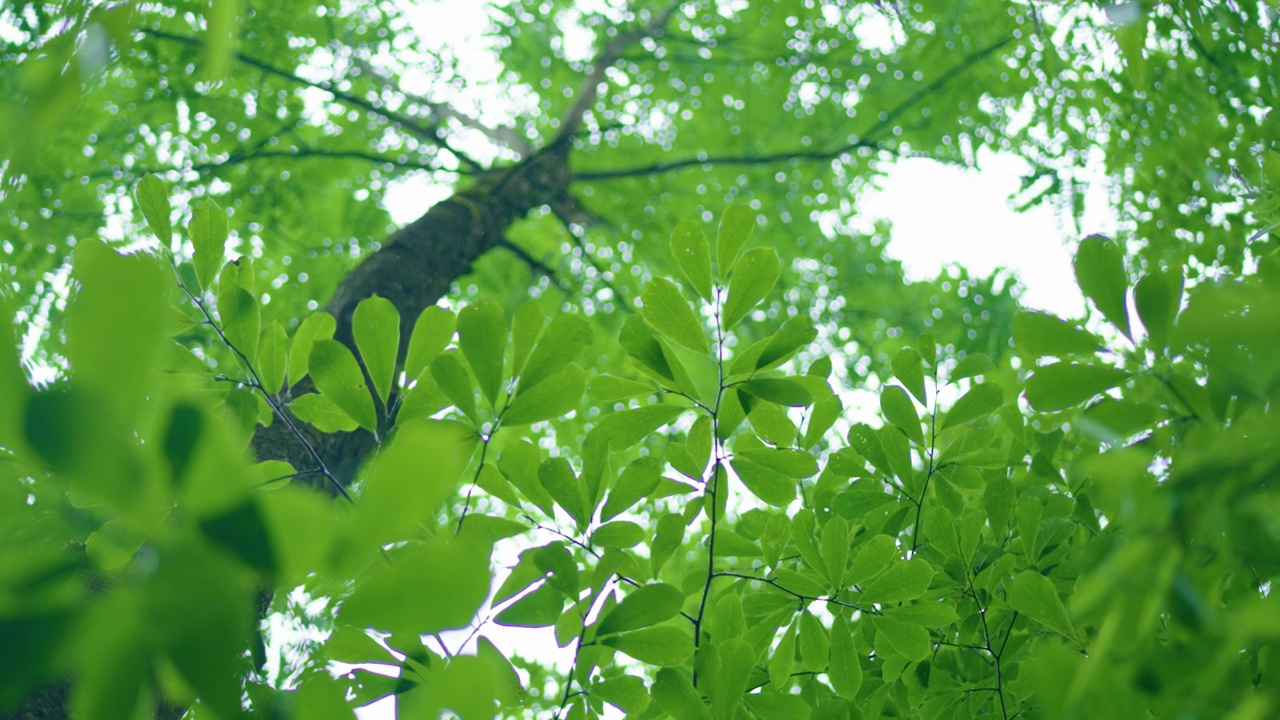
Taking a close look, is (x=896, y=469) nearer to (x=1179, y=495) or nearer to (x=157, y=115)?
(x=1179, y=495)

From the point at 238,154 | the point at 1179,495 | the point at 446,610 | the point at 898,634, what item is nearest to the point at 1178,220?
the point at 898,634

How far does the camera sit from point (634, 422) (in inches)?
37.2

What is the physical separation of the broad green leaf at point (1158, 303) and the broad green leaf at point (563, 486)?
55 cm

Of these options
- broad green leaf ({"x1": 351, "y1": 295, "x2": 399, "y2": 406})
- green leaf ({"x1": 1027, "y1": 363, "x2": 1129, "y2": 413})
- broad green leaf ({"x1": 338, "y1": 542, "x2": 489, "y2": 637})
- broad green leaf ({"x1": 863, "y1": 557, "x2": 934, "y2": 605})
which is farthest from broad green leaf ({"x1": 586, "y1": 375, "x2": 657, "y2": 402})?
broad green leaf ({"x1": 338, "y1": 542, "x2": 489, "y2": 637})

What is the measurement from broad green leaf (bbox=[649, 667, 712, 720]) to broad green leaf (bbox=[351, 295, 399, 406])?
0.43 meters

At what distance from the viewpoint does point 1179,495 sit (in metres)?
0.42

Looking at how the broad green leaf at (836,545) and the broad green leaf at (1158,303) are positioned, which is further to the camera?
the broad green leaf at (836,545)

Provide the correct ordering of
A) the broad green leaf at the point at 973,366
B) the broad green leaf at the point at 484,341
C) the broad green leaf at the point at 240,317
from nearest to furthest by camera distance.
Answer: the broad green leaf at the point at 484,341, the broad green leaf at the point at 240,317, the broad green leaf at the point at 973,366

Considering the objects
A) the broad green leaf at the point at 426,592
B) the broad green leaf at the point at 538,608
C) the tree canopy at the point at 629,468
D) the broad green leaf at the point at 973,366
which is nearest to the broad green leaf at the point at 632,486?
the tree canopy at the point at 629,468

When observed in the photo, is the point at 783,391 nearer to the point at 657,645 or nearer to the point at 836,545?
the point at 836,545

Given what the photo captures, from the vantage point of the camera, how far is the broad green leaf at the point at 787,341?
0.93 m

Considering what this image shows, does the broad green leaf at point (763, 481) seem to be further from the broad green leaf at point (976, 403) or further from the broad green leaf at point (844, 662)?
the broad green leaf at point (976, 403)

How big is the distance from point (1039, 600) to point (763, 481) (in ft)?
1.09

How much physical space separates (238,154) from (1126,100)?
2965mm
